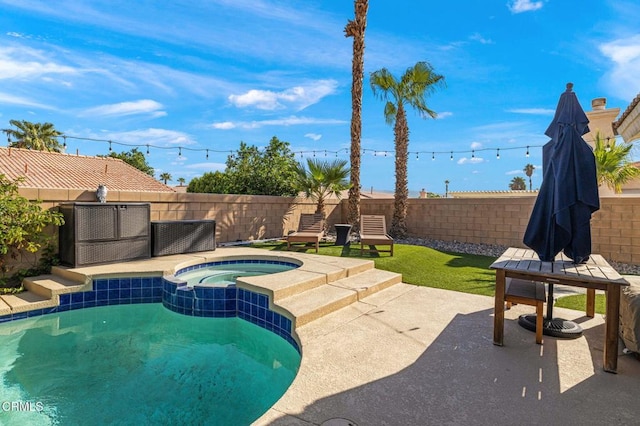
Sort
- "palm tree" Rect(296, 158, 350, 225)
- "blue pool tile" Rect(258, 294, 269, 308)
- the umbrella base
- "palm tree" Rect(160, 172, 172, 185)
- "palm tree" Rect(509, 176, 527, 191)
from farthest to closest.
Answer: "palm tree" Rect(509, 176, 527, 191) < "palm tree" Rect(160, 172, 172, 185) < "palm tree" Rect(296, 158, 350, 225) < "blue pool tile" Rect(258, 294, 269, 308) < the umbrella base

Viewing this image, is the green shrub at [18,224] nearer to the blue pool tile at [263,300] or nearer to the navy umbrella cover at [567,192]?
the blue pool tile at [263,300]

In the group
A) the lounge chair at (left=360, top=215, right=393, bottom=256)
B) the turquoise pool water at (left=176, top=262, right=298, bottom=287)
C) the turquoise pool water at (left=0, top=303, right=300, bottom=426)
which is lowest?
the turquoise pool water at (left=0, top=303, right=300, bottom=426)

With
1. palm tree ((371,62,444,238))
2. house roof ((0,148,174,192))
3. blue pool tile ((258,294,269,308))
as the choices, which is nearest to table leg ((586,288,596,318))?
blue pool tile ((258,294,269,308))

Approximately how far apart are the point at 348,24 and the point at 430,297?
1039cm

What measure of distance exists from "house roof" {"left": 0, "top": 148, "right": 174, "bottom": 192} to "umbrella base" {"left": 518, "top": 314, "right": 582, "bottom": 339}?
1512 centimetres

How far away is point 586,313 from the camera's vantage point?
411 cm

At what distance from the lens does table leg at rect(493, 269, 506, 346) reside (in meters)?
3.22

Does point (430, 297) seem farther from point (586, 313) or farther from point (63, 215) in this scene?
point (63, 215)

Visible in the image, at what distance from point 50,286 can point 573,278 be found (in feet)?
21.6

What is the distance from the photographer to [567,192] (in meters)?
3.22

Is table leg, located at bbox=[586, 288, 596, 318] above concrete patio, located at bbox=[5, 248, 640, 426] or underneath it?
above

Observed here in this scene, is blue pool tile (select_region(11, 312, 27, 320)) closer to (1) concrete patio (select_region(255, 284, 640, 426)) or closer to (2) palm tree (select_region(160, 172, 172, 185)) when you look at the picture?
(1) concrete patio (select_region(255, 284, 640, 426))

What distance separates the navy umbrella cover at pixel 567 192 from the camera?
322 cm

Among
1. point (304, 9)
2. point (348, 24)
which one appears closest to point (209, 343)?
point (304, 9)
